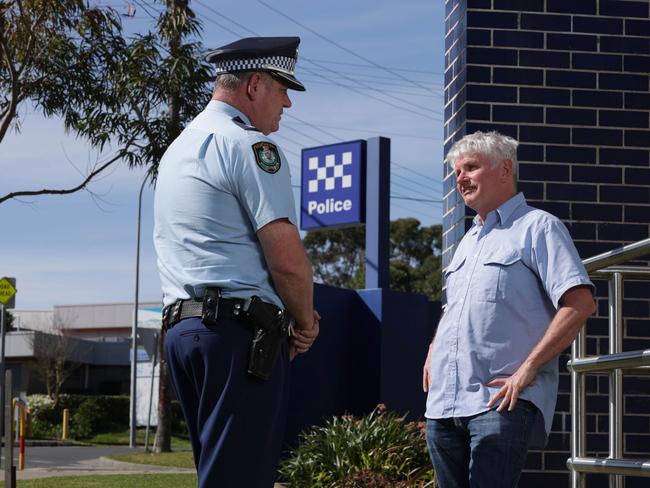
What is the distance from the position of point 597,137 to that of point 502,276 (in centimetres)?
337

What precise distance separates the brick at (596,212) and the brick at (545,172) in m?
0.19

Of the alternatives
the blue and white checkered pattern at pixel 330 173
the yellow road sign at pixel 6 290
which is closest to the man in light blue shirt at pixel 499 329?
the blue and white checkered pattern at pixel 330 173

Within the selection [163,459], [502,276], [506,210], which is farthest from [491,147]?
[163,459]

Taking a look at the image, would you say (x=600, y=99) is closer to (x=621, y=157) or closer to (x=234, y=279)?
(x=621, y=157)

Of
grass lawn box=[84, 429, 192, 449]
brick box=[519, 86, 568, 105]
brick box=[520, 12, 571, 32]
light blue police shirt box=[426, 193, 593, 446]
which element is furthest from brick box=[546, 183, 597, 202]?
grass lawn box=[84, 429, 192, 449]

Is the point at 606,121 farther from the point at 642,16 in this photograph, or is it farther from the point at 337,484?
the point at 337,484

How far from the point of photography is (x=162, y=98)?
16.0 metres

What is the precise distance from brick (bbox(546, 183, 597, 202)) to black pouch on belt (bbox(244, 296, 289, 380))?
3.91 metres

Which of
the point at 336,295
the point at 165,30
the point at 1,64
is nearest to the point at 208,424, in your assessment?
the point at 336,295

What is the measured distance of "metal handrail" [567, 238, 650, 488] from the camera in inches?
161

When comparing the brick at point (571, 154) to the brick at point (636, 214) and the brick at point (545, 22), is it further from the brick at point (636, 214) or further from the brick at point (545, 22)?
the brick at point (545, 22)

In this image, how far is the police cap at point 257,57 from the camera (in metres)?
3.55

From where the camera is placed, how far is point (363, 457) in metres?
7.83

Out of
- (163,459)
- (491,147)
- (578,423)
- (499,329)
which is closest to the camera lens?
(499,329)
